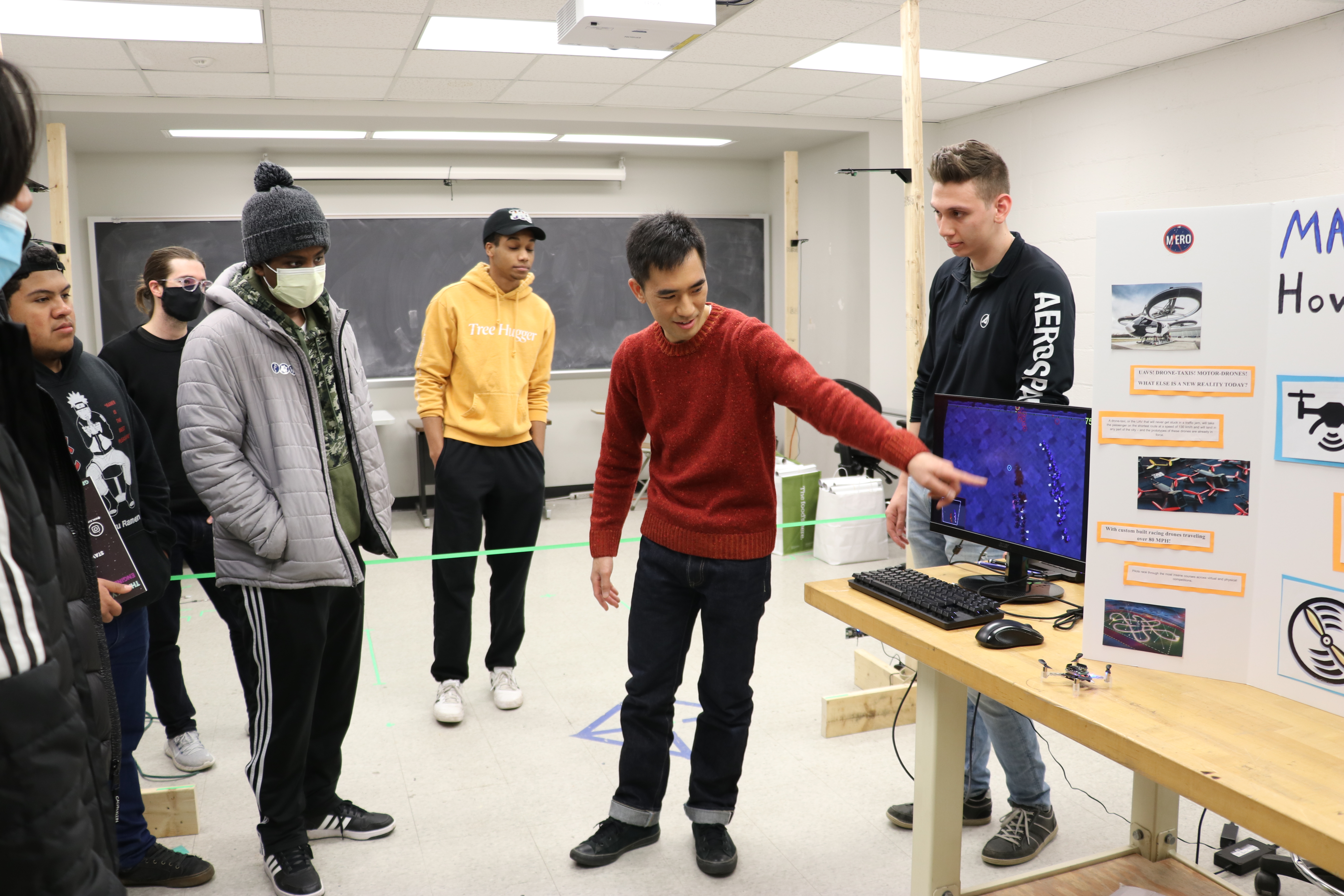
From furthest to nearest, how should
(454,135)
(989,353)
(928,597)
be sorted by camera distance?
1. (454,135)
2. (989,353)
3. (928,597)

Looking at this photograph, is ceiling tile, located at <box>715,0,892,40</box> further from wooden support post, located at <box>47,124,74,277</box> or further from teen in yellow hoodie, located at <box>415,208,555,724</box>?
wooden support post, located at <box>47,124,74,277</box>

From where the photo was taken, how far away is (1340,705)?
48.9 inches

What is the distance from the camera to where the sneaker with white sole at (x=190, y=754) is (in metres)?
2.73

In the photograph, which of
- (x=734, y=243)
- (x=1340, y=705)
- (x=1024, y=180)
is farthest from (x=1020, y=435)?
(x=734, y=243)

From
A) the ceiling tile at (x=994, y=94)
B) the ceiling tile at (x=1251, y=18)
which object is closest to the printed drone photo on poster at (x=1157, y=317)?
the ceiling tile at (x=1251, y=18)

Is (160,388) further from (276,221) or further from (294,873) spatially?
(294,873)

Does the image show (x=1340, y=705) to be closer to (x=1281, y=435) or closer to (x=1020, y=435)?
(x=1281, y=435)

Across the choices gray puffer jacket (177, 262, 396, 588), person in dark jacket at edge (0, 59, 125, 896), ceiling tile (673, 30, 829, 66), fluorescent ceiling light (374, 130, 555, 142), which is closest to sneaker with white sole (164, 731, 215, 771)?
gray puffer jacket (177, 262, 396, 588)

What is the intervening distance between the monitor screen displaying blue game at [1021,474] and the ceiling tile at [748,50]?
2773mm

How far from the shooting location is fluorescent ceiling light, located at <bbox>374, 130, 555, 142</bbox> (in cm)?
590

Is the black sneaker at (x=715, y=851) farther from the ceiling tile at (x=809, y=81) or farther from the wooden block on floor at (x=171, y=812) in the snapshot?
the ceiling tile at (x=809, y=81)

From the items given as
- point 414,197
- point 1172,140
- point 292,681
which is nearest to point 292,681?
point 292,681

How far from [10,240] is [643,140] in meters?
5.93

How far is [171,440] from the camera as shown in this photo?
2.66m
